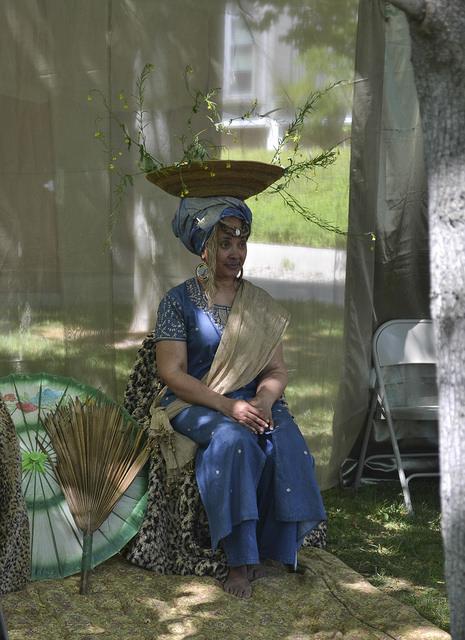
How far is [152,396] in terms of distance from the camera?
16.1 ft

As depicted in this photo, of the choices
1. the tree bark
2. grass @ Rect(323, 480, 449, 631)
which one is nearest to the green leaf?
grass @ Rect(323, 480, 449, 631)

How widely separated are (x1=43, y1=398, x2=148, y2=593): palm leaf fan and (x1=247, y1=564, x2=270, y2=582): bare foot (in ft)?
2.18

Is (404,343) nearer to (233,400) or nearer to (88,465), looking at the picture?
(233,400)

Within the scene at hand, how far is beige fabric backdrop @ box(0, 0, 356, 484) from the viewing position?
192 inches

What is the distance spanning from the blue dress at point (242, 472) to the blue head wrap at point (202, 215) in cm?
30

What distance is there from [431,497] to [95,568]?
2.29 meters

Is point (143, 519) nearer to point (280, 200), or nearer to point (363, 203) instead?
point (280, 200)

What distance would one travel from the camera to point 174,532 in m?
4.66

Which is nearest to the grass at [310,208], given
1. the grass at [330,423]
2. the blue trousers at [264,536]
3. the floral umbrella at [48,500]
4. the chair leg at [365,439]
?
the grass at [330,423]

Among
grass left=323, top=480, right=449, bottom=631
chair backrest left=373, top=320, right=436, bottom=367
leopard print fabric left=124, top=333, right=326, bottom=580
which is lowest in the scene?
grass left=323, top=480, right=449, bottom=631

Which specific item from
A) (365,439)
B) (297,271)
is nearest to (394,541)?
(365,439)

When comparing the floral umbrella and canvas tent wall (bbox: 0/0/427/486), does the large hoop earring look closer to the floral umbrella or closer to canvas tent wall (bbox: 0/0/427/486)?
canvas tent wall (bbox: 0/0/427/486)

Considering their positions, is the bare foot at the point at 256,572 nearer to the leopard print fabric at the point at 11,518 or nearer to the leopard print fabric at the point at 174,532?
the leopard print fabric at the point at 174,532

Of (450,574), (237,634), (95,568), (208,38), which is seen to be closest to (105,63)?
(208,38)
